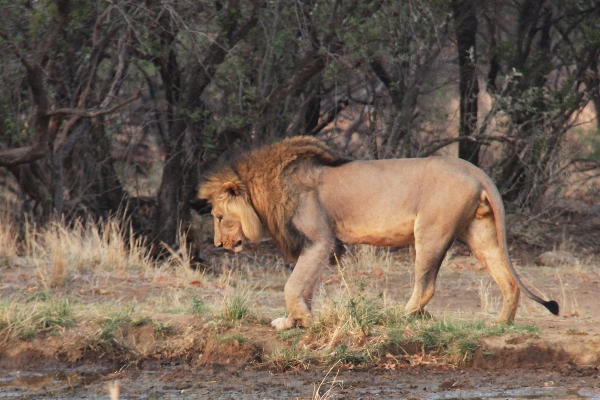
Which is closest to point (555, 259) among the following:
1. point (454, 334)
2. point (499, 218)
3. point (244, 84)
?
point (244, 84)

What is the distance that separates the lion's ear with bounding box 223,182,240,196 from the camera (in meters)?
6.02

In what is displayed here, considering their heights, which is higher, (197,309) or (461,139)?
(461,139)

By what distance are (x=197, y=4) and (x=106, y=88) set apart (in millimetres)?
1703

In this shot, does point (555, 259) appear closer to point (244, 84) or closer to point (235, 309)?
point (244, 84)

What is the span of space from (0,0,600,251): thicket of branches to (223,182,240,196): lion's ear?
11.5 feet

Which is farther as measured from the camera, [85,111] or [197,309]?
[85,111]

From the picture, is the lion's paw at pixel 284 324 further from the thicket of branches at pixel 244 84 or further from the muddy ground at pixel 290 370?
the thicket of branches at pixel 244 84

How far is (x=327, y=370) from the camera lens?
5273 mm

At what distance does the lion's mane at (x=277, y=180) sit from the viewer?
5820 mm

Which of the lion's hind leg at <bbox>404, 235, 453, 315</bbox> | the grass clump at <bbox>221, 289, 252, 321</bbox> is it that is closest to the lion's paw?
the grass clump at <bbox>221, 289, 252, 321</bbox>

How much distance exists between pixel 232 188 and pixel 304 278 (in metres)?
0.88

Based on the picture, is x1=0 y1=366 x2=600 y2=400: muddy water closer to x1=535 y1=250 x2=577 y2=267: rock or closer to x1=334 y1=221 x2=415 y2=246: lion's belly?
x1=334 y1=221 x2=415 y2=246: lion's belly

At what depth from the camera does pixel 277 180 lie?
5902mm

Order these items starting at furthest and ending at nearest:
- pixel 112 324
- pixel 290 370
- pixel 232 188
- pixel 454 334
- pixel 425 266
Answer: pixel 232 188, pixel 112 324, pixel 425 266, pixel 454 334, pixel 290 370
